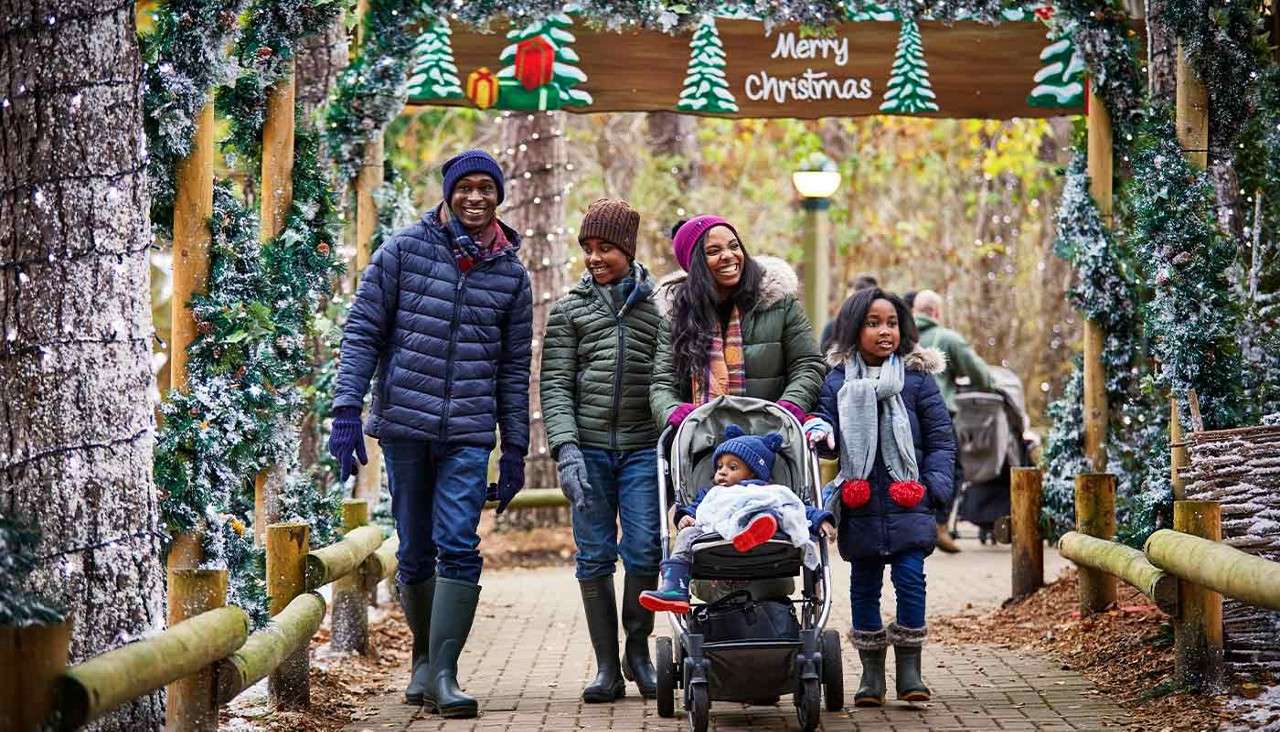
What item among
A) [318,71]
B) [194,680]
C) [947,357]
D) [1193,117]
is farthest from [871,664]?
[947,357]

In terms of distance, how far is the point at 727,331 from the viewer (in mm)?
7504

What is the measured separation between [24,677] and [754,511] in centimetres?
294

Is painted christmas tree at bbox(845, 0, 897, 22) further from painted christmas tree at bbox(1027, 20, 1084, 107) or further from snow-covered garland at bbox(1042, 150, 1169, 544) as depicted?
snow-covered garland at bbox(1042, 150, 1169, 544)

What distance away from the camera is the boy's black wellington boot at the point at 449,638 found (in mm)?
7238

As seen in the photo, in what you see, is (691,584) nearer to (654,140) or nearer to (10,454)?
(10,454)

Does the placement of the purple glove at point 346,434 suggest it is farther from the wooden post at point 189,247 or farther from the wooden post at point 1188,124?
the wooden post at point 1188,124

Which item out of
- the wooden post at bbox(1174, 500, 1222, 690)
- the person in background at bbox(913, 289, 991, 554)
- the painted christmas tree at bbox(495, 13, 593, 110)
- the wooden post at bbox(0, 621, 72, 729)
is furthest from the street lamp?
the wooden post at bbox(0, 621, 72, 729)

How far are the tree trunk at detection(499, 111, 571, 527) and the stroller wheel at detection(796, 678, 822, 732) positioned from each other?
982cm

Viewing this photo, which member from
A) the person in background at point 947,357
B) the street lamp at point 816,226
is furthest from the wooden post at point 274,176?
the street lamp at point 816,226

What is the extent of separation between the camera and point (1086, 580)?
953cm

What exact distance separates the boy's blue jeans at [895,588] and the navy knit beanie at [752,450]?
0.88m

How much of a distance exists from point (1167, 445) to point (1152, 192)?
129cm

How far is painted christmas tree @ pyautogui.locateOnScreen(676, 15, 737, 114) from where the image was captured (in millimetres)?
11469

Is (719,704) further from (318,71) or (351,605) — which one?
(318,71)
